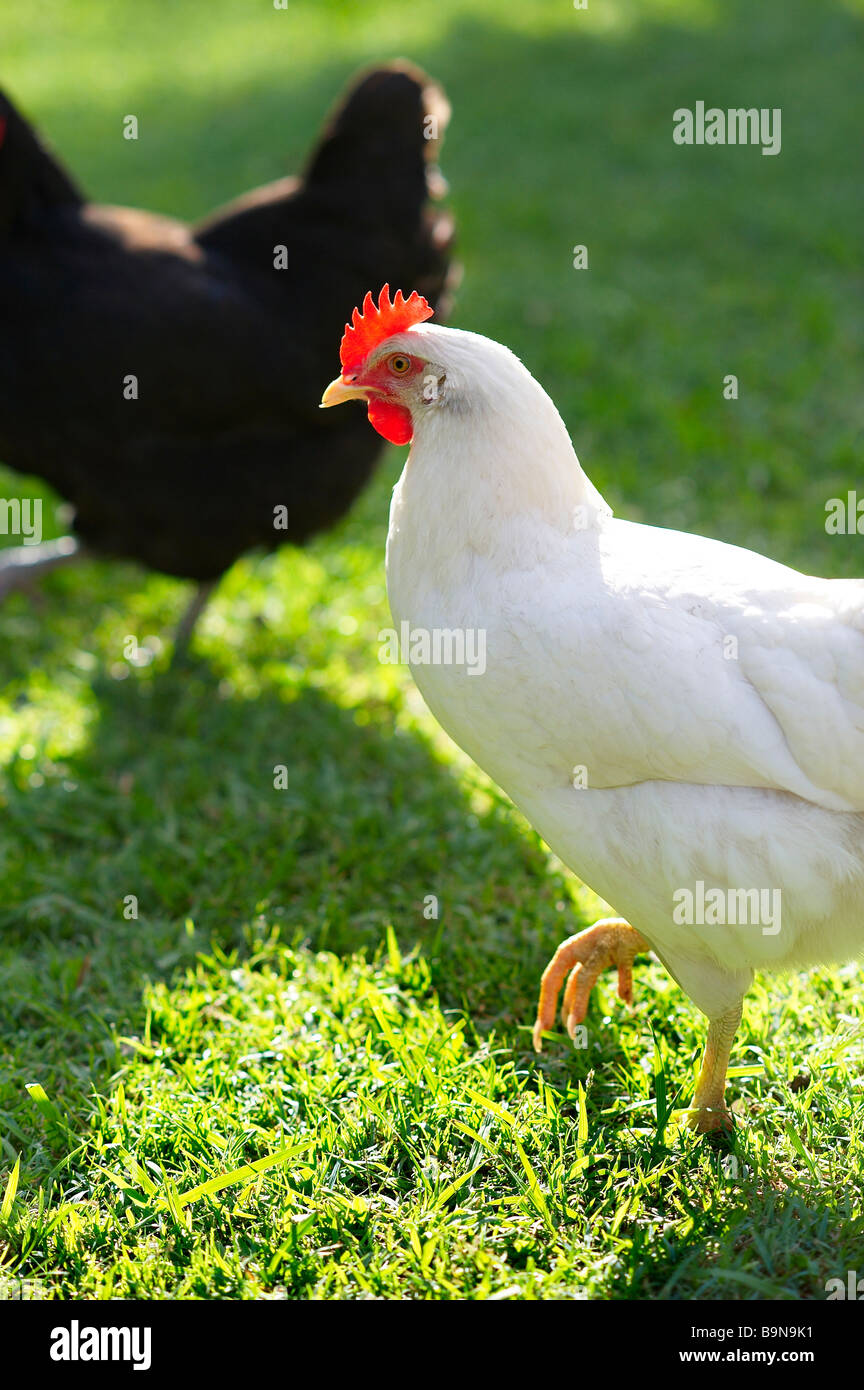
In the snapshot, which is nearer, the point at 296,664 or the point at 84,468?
the point at 84,468

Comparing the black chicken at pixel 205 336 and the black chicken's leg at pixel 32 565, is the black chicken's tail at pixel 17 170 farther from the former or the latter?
the black chicken's leg at pixel 32 565

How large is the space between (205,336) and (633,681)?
A: 2.69 meters

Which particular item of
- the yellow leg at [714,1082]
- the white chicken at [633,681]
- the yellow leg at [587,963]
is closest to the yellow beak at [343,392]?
the white chicken at [633,681]

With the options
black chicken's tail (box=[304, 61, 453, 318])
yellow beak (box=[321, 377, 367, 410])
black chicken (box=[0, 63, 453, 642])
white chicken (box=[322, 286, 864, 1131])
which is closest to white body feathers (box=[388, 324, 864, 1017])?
white chicken (box=[322, 286, 864, 1131])

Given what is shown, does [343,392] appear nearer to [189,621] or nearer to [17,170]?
[189,621]

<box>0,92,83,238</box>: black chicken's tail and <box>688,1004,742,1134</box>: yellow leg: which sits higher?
<box>0,92,83,238</box>: black chicken's tail

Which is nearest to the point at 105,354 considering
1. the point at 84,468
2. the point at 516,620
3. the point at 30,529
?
the point at 84,468

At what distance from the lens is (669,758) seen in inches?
88.4

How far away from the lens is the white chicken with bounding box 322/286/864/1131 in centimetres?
223

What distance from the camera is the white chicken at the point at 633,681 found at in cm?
223

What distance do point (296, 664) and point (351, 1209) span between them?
260 cm

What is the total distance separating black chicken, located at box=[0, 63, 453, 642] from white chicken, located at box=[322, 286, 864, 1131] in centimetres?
189

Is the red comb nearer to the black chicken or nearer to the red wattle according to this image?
the red wattle

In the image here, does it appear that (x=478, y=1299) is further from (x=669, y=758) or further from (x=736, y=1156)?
(x=669, y=758)
